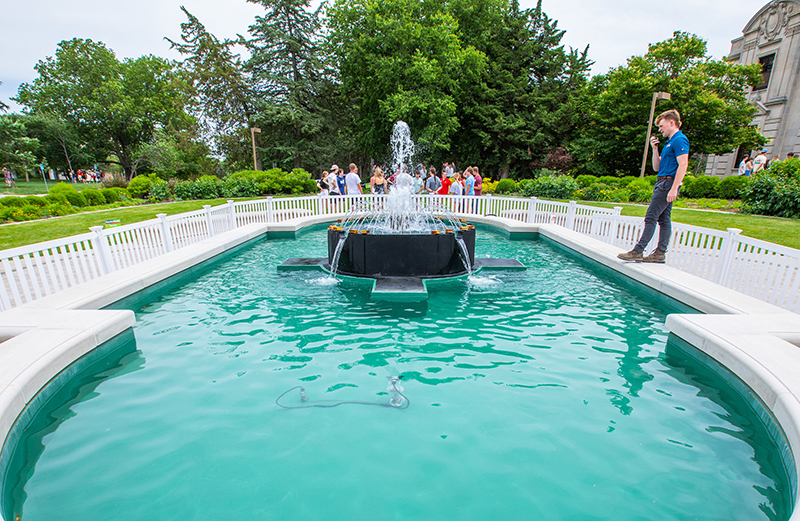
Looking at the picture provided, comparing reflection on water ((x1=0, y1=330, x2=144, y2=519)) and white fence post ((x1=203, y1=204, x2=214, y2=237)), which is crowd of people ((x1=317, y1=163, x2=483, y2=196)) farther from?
reflection on water ((x1=0, y1=330, x2=144, y2=519))

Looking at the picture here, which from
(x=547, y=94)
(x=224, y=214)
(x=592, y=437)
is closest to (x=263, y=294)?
(x=592, y=437)

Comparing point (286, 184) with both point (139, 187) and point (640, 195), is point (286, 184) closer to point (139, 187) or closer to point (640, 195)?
point (139, 187)

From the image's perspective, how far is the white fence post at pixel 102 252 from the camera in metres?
5.60

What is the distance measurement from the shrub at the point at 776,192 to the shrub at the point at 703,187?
3.93 meters

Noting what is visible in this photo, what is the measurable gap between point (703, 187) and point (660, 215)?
1364cm

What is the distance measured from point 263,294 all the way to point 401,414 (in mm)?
3674

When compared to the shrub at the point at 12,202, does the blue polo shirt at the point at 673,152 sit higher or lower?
higher

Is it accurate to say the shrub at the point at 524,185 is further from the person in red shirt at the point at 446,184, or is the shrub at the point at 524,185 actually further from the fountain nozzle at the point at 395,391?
the fountain nozzle at the point at 395,391

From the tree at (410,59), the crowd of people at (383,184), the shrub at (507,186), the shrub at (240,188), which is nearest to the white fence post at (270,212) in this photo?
the crowd of people at (383,184)

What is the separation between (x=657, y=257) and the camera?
→ 632cm

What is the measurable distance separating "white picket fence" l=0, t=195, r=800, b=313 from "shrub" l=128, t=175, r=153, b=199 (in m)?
10.2

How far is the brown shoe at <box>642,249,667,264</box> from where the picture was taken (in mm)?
6309

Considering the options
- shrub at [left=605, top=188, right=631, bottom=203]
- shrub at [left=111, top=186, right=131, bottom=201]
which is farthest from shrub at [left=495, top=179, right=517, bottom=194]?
shrub at [left=111, top=186, right=131, bottom=201]

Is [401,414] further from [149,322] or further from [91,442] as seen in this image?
[149,322]
